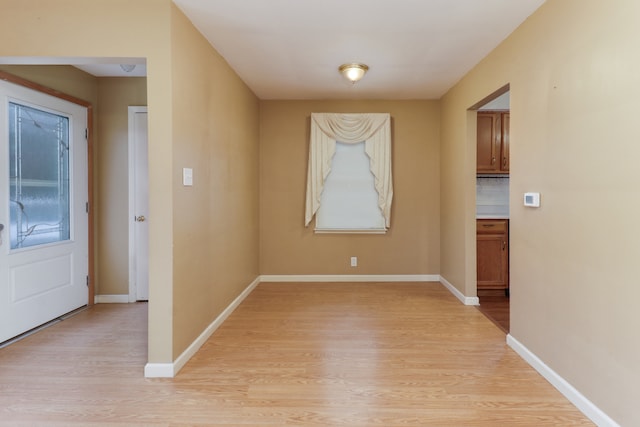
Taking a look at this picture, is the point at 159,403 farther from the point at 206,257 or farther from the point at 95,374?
the point at 206,257

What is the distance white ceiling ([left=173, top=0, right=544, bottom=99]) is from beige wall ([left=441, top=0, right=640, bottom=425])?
357mm

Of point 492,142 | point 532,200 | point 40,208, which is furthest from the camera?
point 492,142

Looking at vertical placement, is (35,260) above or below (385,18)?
below

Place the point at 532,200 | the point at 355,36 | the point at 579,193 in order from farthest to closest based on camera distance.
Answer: the point at 355,36 → the point at 532,200 → the point at 579,193

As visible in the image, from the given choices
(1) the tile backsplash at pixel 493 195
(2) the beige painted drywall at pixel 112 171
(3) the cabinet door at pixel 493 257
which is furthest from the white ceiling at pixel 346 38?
(3) the cabinet door at pixel 493 257

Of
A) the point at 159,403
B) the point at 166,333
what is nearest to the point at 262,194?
the point at 166,333

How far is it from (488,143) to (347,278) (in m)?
2.43

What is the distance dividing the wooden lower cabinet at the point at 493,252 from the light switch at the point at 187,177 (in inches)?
125

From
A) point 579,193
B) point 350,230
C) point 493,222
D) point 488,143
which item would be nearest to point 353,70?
point 488,143

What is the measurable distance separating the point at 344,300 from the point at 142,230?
2338 mm

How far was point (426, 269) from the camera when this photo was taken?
4695 mm

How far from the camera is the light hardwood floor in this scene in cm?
186

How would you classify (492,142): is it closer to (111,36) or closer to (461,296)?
(461,296)

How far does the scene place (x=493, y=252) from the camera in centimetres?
406
